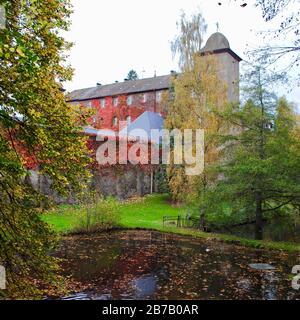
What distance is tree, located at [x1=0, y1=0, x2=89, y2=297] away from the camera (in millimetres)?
4719

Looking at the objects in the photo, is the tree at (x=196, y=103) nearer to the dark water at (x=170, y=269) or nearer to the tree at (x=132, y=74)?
the dark water at (x=170, y=269)

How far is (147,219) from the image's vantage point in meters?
22.7

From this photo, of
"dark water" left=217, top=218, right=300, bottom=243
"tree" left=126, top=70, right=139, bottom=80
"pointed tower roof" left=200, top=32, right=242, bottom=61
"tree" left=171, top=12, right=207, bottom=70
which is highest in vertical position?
"tree" left=126, top=70, right=139, bottom=80

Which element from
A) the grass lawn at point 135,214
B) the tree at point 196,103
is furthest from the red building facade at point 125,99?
the tree at point 196,103

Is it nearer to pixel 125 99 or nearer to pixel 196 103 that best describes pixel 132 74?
pixel 125 99

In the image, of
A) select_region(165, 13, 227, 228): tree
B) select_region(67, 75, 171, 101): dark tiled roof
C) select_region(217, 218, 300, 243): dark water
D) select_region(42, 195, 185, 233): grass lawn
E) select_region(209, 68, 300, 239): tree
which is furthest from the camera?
select_region(67, 75, 171, 101): dark tiled roof

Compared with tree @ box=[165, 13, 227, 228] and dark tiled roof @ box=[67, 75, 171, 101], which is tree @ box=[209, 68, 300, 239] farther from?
dark tiled roof @ box=[67, 75, 171, 101]

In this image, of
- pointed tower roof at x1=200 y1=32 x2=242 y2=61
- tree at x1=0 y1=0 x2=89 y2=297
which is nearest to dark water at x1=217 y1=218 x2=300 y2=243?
tree at x1=0 y1=0 x2=89 y2=297

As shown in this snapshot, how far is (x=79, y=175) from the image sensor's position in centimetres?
588

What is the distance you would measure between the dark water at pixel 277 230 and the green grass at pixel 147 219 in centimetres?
210

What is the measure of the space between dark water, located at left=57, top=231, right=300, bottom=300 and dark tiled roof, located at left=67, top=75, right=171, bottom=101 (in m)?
34.0

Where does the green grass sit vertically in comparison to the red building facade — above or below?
below

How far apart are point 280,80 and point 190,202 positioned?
1432 centimetres

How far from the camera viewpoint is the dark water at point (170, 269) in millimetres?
9484
